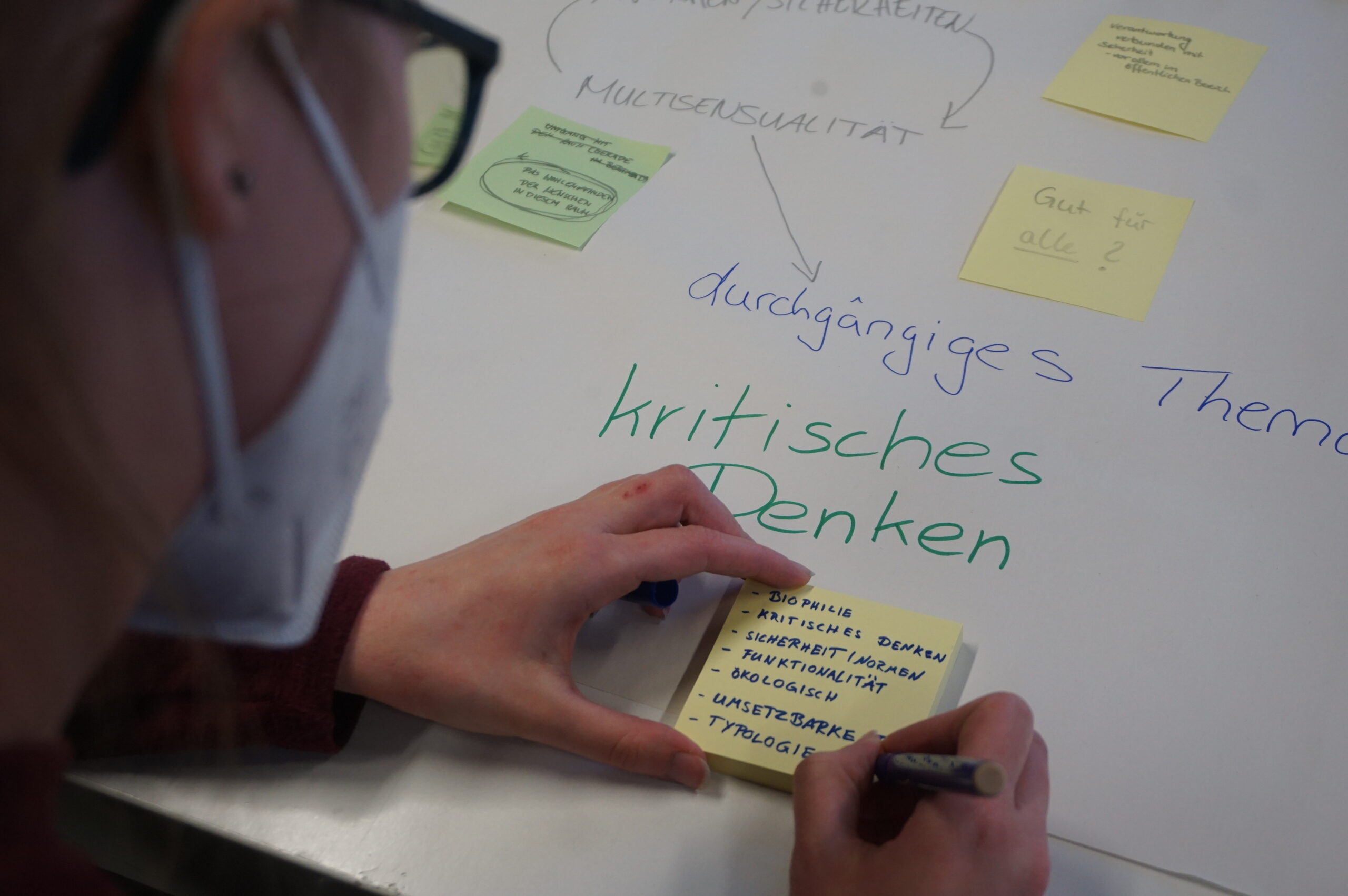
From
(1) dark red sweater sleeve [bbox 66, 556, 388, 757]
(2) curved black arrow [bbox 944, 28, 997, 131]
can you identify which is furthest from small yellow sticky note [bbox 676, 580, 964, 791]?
(2) curved black arrow [bbox 944, 28, 997, 131]

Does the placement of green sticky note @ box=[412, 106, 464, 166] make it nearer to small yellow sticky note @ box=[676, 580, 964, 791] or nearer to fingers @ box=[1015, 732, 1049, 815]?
small yellow sticky note @ box=[676, 580, 964, 791]

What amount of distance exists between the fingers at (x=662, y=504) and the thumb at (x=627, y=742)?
0.12 m

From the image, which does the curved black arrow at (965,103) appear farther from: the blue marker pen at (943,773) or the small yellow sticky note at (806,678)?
the blue marker pen at (943,773)

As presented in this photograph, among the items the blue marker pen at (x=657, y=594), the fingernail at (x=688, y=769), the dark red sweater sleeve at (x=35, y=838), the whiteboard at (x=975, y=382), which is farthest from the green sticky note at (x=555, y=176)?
the dark red sweater sleeve at (x=35, y=838)

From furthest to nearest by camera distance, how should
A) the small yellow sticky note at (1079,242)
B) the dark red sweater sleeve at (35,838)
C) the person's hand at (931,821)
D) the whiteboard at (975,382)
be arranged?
the small yellow sticky note at (1079,242) → the whiteboard at (975,382) → the person's hand at (931,821) → the dark red sweater sleeve at (35,838)

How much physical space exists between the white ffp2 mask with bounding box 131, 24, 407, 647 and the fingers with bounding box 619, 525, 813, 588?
171 millimetres

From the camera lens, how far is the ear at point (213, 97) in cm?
34

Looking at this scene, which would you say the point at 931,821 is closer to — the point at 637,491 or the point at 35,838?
the point at 637,491

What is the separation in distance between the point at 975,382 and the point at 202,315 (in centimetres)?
54

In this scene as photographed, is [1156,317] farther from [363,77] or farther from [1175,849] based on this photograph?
[363,77]

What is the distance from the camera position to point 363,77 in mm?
423

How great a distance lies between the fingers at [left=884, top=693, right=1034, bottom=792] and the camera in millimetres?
497

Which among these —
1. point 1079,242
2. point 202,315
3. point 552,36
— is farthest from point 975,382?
point 552,36

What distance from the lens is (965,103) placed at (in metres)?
0.99
